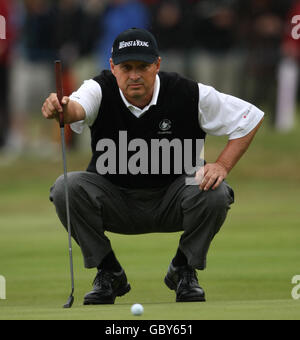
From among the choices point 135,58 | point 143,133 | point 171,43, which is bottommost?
point 143,133

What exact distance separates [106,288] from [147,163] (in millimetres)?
920

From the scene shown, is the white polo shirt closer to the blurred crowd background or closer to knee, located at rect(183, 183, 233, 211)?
knee, located at rect(183, 183, 233, 211)

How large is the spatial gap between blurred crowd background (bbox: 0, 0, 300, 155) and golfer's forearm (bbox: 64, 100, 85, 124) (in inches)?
379

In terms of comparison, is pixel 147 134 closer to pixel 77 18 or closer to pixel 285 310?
pixel 285 310

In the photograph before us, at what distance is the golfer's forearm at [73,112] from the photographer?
6711mm

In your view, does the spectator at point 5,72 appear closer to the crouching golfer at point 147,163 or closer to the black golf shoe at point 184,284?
the crouching golfer at point 147,163

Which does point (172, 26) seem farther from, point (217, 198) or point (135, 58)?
point (217, 198)

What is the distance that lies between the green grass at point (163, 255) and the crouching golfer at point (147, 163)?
13.6 inches

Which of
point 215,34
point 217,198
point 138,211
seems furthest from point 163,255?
point 215,34

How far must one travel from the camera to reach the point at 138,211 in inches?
287

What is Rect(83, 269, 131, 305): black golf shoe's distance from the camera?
6880 mm

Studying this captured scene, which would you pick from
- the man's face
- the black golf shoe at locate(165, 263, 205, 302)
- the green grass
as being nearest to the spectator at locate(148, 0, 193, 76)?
the green grass
